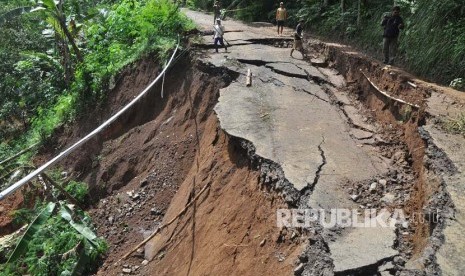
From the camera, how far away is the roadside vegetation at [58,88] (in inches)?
272

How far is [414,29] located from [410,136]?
4004 mm

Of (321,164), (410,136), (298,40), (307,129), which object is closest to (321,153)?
(321,164)

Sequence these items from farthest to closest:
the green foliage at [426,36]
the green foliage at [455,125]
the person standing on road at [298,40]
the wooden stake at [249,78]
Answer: the person standing on road at [298,40] → the wooden stake at [249,78] → the green foliage at [426,36] → the green foliage at [455,125]

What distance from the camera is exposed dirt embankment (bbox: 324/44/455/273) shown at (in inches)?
166

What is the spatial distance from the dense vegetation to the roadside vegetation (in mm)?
4604

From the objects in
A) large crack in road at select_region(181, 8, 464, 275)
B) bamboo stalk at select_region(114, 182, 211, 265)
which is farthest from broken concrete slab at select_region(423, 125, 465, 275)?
bamboo stalk at select_region(114, 182, 211, 265)

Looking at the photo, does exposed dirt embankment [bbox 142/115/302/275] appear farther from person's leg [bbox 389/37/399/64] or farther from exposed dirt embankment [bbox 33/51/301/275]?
person's leg [bbox 389/37/399/64]

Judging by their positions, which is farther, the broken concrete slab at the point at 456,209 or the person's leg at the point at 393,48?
the person's leg at the point at 393,48

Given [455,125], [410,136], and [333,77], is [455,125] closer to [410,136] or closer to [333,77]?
[410,136]

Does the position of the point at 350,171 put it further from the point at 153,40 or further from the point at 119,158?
the point at 153,40

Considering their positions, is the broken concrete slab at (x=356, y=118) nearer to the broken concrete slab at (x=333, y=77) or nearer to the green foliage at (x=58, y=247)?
the broken concrete slab at (x=333, y=77)

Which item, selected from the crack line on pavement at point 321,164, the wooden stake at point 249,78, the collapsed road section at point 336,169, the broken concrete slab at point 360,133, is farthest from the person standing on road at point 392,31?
the crack line on pavement at point 321,164

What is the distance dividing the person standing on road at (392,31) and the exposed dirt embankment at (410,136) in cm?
39

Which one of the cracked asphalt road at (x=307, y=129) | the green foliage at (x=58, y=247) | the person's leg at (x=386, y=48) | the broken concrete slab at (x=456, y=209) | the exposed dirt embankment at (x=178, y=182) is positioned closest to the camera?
the broken concrete slab at (x=456, y=209)
